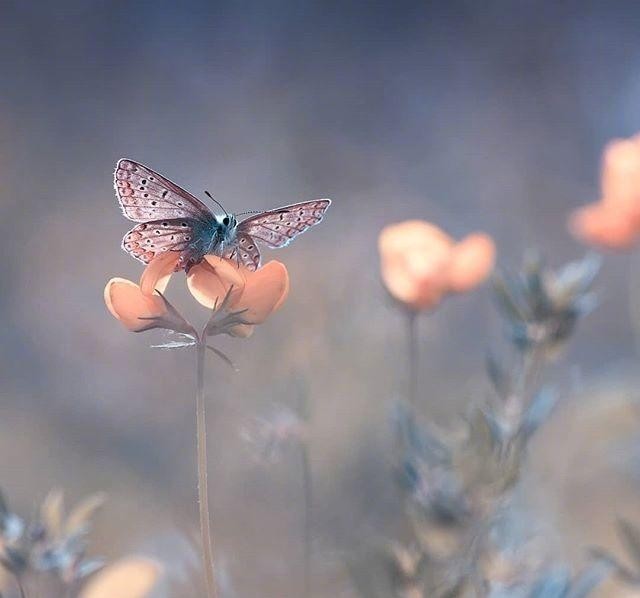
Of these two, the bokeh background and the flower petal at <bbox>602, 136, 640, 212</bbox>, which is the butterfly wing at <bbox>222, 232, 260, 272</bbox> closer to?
the bokeh background

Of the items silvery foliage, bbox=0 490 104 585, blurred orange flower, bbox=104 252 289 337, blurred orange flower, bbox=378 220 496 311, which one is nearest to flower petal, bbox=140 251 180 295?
blurred orange flower, bbox=104 252 289 337

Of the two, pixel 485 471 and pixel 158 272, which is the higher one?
pixel 158 272

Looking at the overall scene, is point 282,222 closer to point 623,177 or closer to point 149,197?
point 149,197

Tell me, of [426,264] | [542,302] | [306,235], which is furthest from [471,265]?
[306,235]

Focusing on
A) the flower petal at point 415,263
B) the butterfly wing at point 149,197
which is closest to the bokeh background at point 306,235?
the flower petal at point 415,263

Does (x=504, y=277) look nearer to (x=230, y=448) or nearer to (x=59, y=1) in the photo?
(x=230, y=448)

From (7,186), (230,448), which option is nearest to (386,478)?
(230,448)
